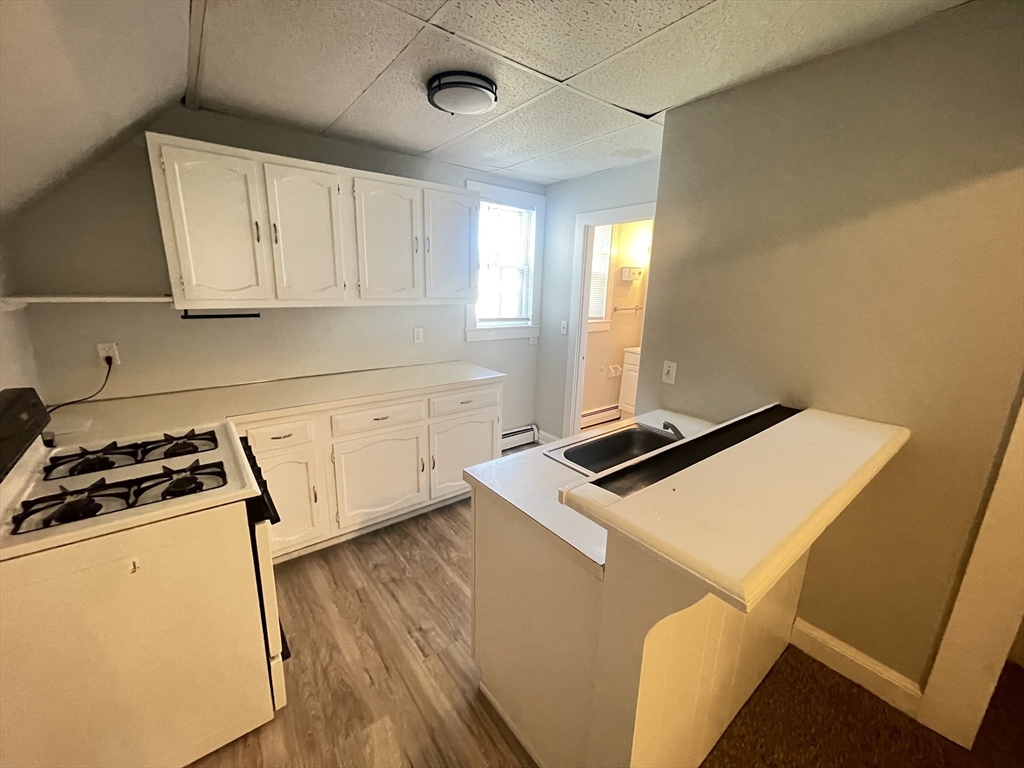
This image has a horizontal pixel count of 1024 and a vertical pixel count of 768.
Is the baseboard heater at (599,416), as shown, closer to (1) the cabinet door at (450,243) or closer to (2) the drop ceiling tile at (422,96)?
(1) the cabinet door at (450,243)

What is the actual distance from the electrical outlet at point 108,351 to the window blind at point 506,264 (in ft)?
7.18

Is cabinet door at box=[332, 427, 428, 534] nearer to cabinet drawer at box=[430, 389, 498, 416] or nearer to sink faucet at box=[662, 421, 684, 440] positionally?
cabinet drawer at box=[430, 389, 498, 416]

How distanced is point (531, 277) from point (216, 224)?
2.28m

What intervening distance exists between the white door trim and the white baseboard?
51mm

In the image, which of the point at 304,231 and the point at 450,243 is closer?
the point at 304,231

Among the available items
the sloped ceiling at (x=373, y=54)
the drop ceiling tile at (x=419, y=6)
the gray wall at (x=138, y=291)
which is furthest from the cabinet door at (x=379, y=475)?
the drop ceiling tile at (x=419, y=6)

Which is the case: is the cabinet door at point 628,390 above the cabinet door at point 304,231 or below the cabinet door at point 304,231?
below

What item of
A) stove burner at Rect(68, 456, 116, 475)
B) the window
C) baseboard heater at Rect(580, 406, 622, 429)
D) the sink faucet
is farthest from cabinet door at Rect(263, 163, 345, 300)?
baseboard heater at Rect(580, 406, 622, 429)

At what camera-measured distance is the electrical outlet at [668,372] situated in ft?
6.60

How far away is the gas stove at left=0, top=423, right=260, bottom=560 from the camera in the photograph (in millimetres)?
1092

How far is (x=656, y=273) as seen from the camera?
80.0 inches

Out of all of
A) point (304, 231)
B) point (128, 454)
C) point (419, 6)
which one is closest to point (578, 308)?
point (304, 231)

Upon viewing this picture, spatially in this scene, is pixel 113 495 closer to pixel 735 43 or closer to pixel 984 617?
pixel 735 43

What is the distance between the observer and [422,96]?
6.01 ft
